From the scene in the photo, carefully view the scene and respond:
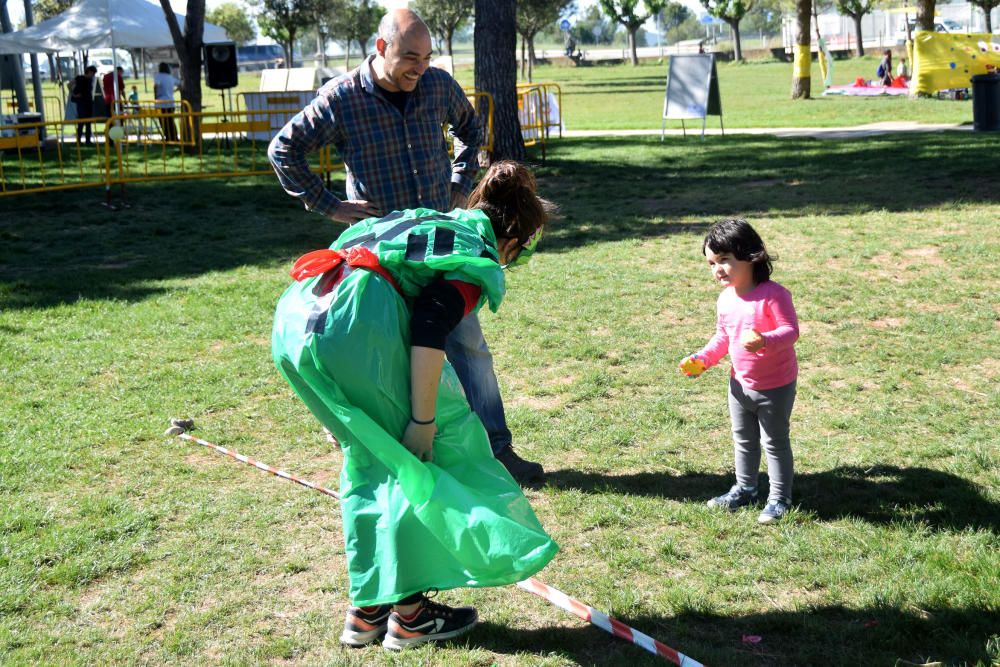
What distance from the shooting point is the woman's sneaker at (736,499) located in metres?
4.25

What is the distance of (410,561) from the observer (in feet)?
9.68

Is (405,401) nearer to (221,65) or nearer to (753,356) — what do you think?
(753,356)

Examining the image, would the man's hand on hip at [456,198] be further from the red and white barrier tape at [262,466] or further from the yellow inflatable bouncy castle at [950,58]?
the yellow inflatable bouncy castle at [950,58]

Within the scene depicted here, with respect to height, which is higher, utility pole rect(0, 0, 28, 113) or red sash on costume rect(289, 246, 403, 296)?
utility pole rect(0, 0, 28, 113)

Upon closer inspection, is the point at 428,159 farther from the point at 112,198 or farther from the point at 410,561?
the point at 112,198

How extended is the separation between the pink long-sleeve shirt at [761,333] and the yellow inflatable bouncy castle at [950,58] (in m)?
25.8

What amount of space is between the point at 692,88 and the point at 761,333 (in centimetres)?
1578

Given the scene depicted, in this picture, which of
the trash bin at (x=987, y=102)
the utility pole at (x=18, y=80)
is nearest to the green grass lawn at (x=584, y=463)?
the trash bin at (x=987, y=102)

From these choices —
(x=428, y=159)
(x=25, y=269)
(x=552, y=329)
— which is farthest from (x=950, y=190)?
(x=25, y=269)

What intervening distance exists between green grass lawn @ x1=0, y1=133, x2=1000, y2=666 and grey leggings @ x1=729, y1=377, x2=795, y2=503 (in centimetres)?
15

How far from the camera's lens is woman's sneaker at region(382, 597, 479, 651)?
3.28 meters

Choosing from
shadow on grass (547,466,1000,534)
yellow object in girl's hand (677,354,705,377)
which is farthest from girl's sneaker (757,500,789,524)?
yellow object in girl's hand (677,354,705,377)

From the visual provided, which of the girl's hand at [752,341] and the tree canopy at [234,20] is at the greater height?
the tree canopy at [234,20]

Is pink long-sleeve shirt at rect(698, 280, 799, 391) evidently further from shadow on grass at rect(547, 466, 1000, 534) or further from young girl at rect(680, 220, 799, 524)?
shadow on grass at rect(547, 466, 1000, 534)
